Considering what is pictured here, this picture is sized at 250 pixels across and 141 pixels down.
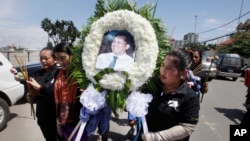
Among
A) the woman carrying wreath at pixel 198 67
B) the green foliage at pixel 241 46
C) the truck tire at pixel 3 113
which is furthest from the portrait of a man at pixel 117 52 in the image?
the green foliage at pixel 241 46

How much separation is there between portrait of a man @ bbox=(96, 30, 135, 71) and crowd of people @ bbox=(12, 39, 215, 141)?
0.27m

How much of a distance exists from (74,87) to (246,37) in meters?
28.4

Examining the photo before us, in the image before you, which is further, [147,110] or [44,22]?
[44,22]

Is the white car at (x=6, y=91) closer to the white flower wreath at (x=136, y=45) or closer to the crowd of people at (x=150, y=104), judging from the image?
the crowd of people at (x=150, y=104)

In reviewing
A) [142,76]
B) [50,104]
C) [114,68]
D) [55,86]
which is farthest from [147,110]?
[50,104]

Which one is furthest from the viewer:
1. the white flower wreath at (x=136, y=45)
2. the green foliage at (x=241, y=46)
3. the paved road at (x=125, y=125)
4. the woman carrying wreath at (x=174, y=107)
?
the green foliage at (x=241, y=46)

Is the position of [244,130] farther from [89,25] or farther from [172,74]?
[89,25]

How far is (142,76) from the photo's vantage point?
2037 millimetres

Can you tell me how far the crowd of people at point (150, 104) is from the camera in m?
1.90

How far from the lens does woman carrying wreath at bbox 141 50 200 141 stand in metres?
1.88

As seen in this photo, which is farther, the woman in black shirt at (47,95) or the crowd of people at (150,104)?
the woman in black shirt at (47,95)

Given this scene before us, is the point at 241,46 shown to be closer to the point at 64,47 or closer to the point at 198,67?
the point at 198,67

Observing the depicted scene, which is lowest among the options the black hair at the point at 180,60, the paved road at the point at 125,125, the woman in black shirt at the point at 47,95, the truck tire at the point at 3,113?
the paved road at the point at 125,125

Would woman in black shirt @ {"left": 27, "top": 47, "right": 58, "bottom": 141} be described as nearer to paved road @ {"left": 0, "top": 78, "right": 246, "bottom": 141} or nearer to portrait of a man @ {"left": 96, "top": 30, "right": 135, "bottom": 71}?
portrait of a man @ {"left": 96, "top": 30, "right": 135, "bottom": 71}
